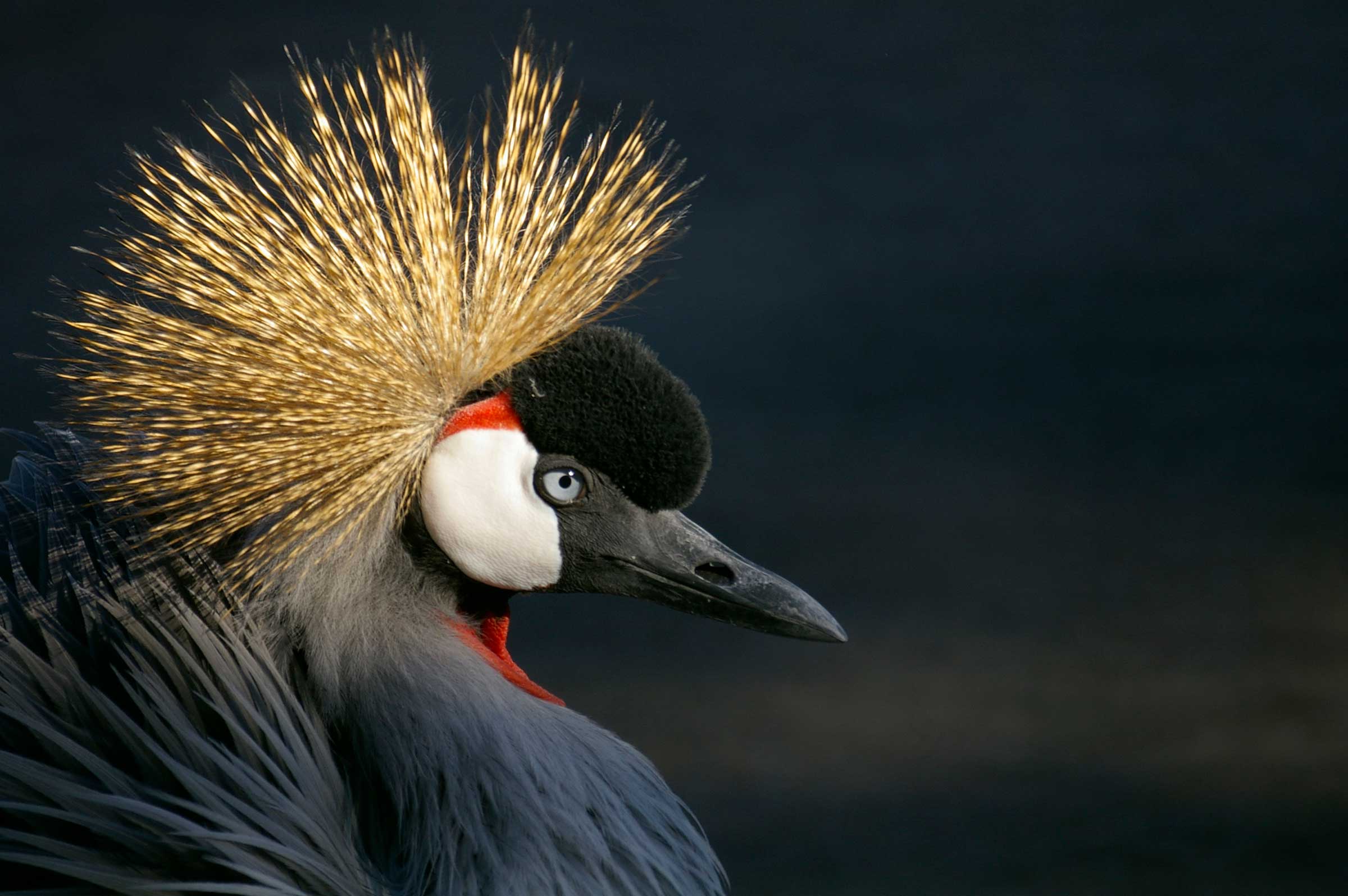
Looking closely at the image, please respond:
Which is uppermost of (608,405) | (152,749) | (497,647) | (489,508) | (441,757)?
(608,405)

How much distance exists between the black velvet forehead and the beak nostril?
0.17 meters

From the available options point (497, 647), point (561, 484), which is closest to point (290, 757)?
point (497, 647)

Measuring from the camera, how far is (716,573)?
1.99m

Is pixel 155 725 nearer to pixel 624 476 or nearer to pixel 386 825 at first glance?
pixel 386 825

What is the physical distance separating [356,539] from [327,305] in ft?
1.00

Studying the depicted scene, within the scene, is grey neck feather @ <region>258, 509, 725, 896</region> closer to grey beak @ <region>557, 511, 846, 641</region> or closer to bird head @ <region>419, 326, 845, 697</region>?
bird head @ <region>419, 326, 845, 697</region>

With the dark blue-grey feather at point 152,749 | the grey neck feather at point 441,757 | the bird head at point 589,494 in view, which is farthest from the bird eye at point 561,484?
the dark blue-grey feather at point 152,749

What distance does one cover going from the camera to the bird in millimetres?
1756

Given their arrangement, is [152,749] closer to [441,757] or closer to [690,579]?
[441,757]

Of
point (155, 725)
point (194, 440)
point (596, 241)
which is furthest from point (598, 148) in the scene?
point (155, 725)

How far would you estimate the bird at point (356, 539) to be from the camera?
5.76 ft

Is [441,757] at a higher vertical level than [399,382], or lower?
lower

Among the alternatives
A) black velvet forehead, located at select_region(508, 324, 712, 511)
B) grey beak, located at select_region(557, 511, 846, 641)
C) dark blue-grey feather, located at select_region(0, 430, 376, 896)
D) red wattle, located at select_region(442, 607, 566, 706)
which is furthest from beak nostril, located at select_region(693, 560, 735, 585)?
dark blue-grey feather, located at select_region(0, 430, 376, 896)

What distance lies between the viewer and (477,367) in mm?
1854
